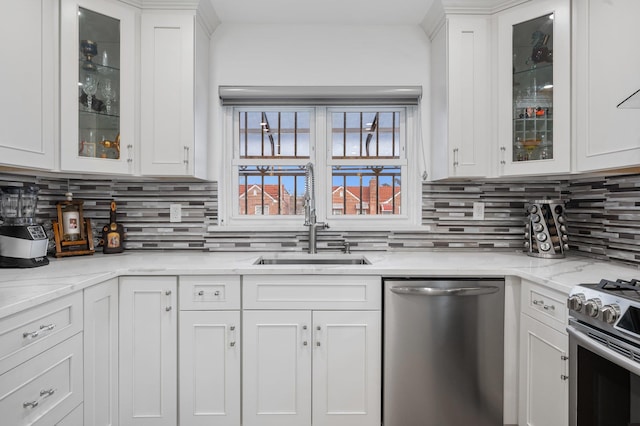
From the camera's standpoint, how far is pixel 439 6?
2070 mm

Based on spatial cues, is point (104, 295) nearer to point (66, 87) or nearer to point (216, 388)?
point (216, 388)

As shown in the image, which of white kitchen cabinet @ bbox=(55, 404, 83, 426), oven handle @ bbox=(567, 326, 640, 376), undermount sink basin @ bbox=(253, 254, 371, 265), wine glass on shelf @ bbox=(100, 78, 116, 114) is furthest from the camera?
undermount sink basin @ bbox=(253, 254, 371, 265)

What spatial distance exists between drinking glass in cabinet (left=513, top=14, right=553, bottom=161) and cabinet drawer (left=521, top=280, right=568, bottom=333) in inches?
29.5

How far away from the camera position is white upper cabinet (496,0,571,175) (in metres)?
1.81

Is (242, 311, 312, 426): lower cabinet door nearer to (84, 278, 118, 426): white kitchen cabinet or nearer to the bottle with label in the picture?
(84, 278, 118, 426): white kitchen cabinet

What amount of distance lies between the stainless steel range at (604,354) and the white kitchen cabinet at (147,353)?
172 centimetres

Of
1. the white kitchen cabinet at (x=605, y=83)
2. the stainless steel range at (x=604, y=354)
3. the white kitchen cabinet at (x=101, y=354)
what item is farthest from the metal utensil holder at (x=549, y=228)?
the white kitchen cabinet at (x=101, y=354)

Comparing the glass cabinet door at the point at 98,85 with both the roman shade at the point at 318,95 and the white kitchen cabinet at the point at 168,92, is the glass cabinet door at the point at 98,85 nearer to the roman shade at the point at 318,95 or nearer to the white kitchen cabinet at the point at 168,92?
the white kitchen cabinet at the point at 168,92

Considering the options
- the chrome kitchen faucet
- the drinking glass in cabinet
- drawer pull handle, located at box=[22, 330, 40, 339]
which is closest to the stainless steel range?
the drinking glass in cabinet

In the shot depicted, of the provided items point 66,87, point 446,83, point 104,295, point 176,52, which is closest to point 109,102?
point 66,87

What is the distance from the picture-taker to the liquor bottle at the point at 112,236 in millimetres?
2193

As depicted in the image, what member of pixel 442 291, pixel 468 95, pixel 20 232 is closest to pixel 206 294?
pixel 20 232

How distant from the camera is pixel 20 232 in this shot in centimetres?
165

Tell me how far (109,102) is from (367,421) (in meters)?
2.21
